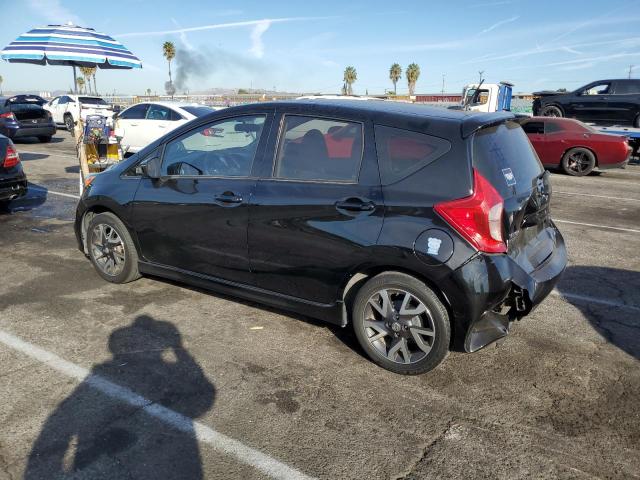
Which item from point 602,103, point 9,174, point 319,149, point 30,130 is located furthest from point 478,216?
point 30,130

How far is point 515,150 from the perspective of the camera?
11.6 ft

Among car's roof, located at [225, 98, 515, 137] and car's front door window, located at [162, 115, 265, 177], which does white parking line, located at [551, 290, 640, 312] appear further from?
car's front door window, located at [162, 115, 265, 177]

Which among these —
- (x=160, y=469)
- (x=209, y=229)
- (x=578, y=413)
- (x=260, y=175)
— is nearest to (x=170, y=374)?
(x=160, y=469)

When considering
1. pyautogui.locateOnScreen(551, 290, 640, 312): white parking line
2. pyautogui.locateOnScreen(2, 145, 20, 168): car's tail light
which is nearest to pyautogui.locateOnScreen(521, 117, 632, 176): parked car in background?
pyautogui.locateOnScreen(551, 290, 640, 312): white parking line

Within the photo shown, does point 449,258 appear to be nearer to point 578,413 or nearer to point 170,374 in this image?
point 578,413

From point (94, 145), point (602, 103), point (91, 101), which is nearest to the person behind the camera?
point (94, 145)

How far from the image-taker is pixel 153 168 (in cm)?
434

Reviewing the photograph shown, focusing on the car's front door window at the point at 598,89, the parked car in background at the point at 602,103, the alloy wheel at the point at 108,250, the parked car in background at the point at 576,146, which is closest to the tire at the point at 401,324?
the alloy wheel at the point at 108,250

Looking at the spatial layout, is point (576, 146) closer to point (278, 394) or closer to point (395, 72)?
point (278, 394)

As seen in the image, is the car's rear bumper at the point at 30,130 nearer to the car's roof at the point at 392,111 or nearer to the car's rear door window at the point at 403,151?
the car's roof at the point at 392,111

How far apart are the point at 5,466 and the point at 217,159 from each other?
2445 millimetres

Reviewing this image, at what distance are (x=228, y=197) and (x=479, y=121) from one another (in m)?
1.84

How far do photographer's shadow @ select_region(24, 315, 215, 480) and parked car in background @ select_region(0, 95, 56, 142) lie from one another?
16.1 m

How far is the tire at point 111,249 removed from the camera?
4570 millimetres
